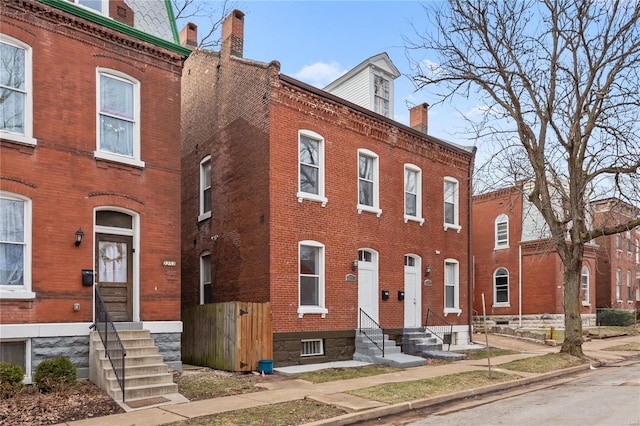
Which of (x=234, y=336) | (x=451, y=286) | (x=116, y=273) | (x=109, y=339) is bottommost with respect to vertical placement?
(x=234, y=336)

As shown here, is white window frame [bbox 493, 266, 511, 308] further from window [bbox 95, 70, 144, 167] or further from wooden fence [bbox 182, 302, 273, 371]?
window [bbox 95, 70, 144, 167]

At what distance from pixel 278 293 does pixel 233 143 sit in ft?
17.3

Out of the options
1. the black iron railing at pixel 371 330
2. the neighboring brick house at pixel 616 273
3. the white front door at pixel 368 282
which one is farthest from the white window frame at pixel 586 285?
the black iron railing at pixel 371 330

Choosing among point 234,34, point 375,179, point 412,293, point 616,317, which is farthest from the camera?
point 616,317

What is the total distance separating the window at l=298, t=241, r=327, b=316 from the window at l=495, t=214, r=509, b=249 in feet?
64.7

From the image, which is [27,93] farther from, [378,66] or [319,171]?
[378,66]

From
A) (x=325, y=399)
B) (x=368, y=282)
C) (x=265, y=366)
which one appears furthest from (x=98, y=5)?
(x=368, y=282)

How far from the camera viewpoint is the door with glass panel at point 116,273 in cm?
1272

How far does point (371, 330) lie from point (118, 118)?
994 centimetres

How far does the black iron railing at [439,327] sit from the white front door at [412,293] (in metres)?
0.55

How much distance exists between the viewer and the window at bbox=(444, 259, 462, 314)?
71.7ft

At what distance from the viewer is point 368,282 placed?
59.5ft

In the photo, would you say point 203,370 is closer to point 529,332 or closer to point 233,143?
point 233,143

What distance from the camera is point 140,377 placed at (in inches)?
416
